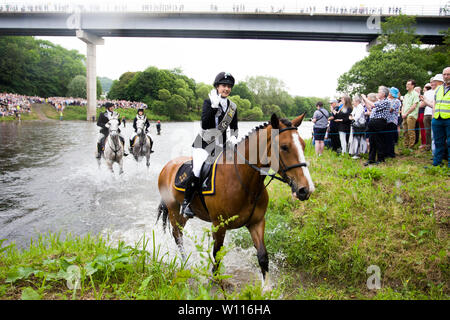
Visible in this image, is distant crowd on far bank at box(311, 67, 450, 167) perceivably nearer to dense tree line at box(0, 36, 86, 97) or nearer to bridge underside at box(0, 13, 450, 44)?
bridge underside at box(0, 13, 450, 44)

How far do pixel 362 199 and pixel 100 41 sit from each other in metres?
49.2

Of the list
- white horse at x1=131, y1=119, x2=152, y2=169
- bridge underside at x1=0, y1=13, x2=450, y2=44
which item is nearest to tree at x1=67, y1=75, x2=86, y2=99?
bridge underside at x1=0, y1=13, x2=450, y2=44

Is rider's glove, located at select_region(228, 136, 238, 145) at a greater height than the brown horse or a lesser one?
greater

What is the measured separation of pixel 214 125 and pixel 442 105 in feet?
19.1

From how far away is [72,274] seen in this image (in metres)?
3.10

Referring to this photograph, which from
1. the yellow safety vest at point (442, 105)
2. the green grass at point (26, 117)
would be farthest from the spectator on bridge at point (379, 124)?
the green grass at point (26, 117)

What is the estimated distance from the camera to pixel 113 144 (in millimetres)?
11453

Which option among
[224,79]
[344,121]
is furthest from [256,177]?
[344,121]

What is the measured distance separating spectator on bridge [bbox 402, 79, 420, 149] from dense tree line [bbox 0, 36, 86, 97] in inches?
3190

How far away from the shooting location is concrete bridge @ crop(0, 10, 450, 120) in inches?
1364

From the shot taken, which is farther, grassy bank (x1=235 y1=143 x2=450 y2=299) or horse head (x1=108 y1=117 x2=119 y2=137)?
horse head (x1=108 y1=117 x2=119 y2=137)

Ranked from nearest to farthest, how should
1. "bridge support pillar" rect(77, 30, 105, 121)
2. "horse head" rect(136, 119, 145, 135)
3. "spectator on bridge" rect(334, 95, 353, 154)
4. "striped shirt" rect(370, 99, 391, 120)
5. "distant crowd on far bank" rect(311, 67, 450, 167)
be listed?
1. "distant crowd on far bank" rect(311, 67, 450, 167)
2. "striped shirt" rect(370, 99, 391, 120)
3. "spectator on bridge" rect(334, 95, 353, 154)
4. "horse head" rect(136, 119, 145, 135)
5. "bridge support pillar" rect(77, 30, 105, 121)

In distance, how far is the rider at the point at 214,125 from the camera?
4.05m

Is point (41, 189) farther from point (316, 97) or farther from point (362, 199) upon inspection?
point (316, 97)
